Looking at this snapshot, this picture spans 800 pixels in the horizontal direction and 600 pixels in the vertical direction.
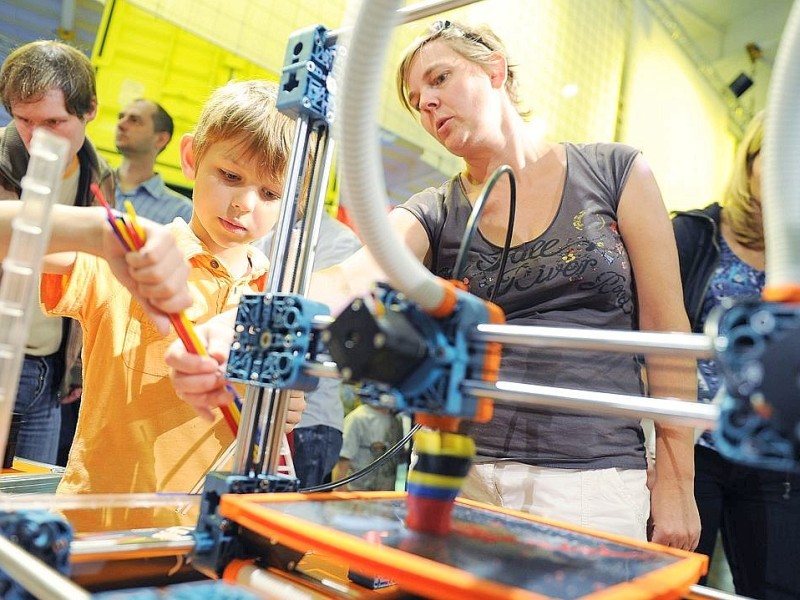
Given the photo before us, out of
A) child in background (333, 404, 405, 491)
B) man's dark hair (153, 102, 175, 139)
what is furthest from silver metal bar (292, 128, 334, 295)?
child in background (333, 404, 405, 491)

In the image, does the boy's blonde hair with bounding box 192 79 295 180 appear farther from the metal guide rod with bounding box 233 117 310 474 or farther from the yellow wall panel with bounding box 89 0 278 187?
the yellow wall panel with bounding box 89 0 278 187

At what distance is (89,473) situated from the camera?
2.68 feet

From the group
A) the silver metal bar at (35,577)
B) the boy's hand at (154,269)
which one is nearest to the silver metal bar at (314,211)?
the boy's hand at (154,269)

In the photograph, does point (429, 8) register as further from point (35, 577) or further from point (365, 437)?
point (365, 437)

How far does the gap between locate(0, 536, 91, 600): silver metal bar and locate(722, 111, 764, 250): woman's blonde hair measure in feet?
3.73

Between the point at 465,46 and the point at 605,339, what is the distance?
661mm

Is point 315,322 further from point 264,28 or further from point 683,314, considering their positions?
point 264,28

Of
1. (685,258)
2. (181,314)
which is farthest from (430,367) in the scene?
(685,258)

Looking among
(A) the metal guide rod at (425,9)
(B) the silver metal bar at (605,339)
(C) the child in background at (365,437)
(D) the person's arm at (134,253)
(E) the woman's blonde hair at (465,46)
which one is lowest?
(C) the child in background at (365,437)

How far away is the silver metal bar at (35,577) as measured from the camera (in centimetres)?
31

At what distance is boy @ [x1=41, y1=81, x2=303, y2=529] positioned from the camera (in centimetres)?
82

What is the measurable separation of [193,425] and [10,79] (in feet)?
3.09

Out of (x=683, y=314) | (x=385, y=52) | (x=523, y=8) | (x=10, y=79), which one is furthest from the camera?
(x=523, y=8)

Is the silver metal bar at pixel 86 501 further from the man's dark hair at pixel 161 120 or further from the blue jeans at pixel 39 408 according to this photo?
the man's dark hair at pixel 161 120
